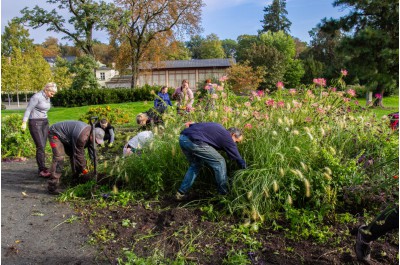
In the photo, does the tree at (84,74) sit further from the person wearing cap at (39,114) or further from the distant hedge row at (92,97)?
the person wearing cap at (39,114)

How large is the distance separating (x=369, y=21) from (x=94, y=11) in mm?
31634

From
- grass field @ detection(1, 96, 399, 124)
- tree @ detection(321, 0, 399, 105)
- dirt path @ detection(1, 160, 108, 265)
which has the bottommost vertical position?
dirt path @ detection(1, 160, 108, 265)

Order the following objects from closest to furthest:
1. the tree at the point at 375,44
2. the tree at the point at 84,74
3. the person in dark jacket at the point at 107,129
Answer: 1. the tree at the point at 375,44
2. the person in dark jacket at the point at 107,129
3. the tree at the point at 84,74

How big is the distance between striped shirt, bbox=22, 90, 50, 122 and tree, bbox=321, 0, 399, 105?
523 centimetres

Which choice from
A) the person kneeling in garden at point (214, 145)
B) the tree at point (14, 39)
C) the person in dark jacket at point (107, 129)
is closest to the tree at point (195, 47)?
the tree at point (14, 39)

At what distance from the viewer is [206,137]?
4.53 m

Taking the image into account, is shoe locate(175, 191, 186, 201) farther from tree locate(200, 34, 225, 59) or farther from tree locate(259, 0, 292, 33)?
tree locate(200, 34, 225, 59)

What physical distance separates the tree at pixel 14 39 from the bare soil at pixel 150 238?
48.0m

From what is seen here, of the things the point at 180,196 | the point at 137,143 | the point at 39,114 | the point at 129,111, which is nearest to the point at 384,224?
the point at 180,196

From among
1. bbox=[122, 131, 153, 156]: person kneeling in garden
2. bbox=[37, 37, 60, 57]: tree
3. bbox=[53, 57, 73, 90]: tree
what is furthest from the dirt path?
bbox=[37, 37, 60, 57]: tree

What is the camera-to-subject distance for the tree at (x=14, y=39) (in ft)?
156

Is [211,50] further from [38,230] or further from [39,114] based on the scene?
[38,230]

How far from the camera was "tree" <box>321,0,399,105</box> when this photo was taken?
6.38 ft

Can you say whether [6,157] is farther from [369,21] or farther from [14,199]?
[369,21]
